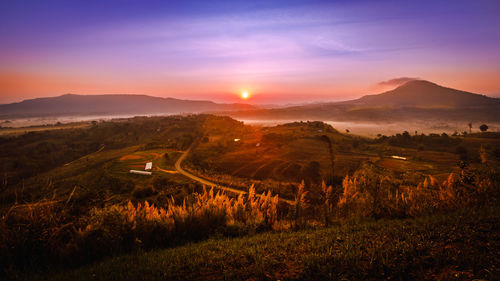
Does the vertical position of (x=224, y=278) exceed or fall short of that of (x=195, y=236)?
it exceeds it

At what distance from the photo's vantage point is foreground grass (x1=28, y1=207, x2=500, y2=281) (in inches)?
145

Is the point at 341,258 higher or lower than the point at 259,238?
higher

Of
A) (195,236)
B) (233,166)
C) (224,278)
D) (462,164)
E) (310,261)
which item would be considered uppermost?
(462,164)

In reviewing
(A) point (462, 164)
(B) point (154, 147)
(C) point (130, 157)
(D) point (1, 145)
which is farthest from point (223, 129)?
(A) point (462, 164)

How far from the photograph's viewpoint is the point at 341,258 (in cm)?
416

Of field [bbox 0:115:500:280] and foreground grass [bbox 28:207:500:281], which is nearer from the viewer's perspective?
foreground grass [bbox 28:207:500:281]

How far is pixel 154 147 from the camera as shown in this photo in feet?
313

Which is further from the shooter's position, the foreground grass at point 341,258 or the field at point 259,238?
the field at point 259,238

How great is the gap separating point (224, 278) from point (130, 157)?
84.0 meters

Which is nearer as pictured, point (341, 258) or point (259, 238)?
point (341, 258)

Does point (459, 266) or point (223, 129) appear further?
point (223, 129)

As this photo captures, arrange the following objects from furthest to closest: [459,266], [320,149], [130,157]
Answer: [320,149]
[130,157]
[459,266]

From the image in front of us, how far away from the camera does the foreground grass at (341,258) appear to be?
3691mm

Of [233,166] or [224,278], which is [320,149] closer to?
[233,166]
